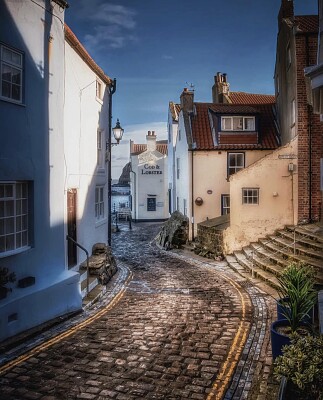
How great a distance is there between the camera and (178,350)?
716 cm

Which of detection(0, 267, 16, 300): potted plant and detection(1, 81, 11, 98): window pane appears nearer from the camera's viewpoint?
detection(0, 267, 16, 300): potted plant

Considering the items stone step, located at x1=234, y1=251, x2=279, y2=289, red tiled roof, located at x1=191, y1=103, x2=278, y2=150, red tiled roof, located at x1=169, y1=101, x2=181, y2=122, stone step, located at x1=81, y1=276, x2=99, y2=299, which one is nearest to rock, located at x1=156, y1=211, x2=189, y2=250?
red tiled roof, located at x1=191, y1=103, x2=278, y2=150

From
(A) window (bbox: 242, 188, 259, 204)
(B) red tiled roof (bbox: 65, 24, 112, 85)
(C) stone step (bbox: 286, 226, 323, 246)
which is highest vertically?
(B) red tiled roof (bbox: 65, 24, 112, 85)

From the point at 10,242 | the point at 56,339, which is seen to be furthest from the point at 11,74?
the point at 56,339

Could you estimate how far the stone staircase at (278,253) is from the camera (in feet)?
39.8

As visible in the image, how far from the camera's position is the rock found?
71.0 ft

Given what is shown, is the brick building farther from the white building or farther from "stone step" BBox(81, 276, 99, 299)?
the white building

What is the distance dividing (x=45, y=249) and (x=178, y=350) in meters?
4.38

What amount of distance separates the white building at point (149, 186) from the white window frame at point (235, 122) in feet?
59.4

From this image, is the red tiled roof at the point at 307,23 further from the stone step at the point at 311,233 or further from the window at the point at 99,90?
the window at the point at 99,90

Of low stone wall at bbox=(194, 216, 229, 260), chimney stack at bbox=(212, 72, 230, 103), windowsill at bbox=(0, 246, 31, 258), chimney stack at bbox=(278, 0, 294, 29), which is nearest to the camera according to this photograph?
windowsill at bbox=(0, 246, 31, 258)

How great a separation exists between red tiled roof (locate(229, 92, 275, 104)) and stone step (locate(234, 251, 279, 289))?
1760cm

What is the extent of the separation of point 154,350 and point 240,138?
17415 millimetres

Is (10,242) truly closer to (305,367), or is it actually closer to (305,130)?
(305,367)
